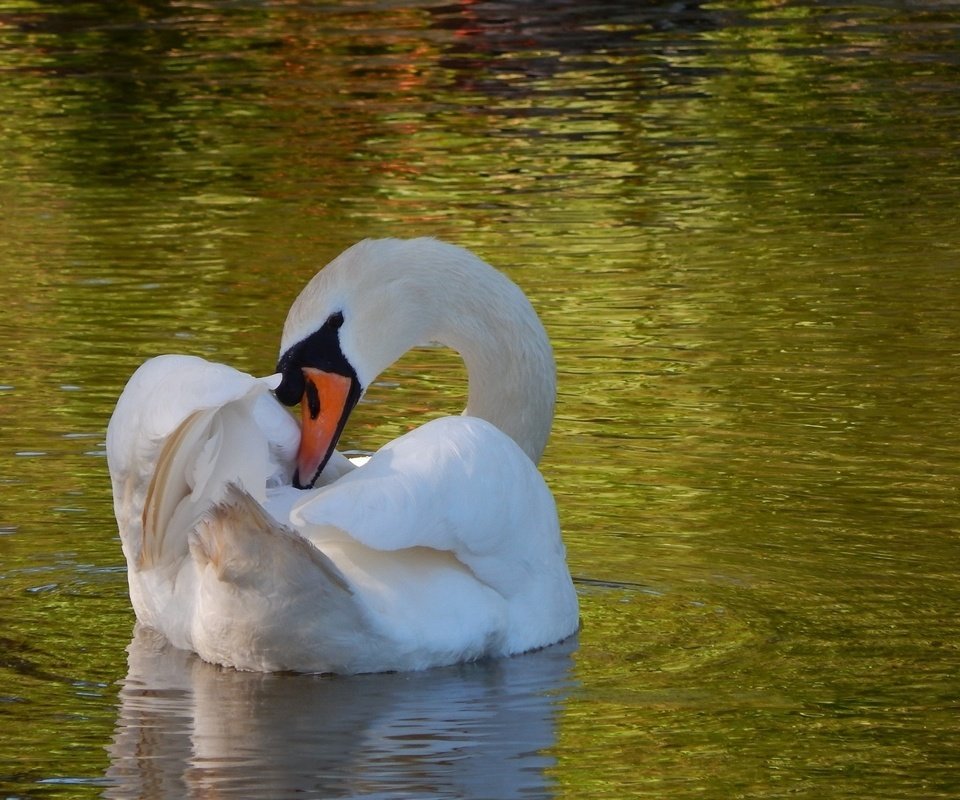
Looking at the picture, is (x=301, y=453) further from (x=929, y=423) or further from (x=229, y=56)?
(x=229, y=56)

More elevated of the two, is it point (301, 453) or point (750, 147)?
point (301, 453)

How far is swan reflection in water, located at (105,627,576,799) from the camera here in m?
4.82

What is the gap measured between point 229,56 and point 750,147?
20.6 ft

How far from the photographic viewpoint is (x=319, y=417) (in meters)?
6.20

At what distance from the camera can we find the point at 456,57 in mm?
18938

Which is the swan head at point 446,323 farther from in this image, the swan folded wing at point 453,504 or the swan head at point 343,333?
the swan folded wing at point 453,504

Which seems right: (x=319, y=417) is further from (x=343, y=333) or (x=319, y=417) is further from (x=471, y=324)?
(x=471, y=324)

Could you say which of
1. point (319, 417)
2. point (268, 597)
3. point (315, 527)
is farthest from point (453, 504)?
point (319, 417)

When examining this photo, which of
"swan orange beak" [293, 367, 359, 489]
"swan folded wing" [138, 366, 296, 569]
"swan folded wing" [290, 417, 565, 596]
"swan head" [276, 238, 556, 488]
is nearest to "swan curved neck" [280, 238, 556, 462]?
"swan head" [276, 238, 556, 488]

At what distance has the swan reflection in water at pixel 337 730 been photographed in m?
4.82

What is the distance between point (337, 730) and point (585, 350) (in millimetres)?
4305

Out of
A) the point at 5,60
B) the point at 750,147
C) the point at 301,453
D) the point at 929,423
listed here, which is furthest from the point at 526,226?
the point at 5,60

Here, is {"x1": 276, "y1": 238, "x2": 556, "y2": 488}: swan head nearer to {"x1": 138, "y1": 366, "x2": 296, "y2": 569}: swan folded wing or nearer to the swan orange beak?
the swan orange beak

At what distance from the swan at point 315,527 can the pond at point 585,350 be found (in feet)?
0.41
